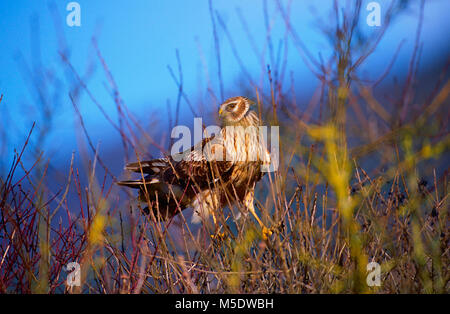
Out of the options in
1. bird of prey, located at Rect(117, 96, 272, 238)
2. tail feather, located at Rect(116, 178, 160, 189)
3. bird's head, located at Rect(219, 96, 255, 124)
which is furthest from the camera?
bird's head, located at Rect(219, 96, 255, 124)

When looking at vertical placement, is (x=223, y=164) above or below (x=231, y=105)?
below

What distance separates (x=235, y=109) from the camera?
4.18 meters

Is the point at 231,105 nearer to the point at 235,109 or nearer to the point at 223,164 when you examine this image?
the point at 235,109

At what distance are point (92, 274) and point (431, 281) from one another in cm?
194

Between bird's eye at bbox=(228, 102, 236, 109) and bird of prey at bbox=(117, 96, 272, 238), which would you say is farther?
bird's eye at bbox=(228, 102, 236, 109)

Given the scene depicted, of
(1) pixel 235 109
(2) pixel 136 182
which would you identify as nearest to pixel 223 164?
(1) pixel 235 109

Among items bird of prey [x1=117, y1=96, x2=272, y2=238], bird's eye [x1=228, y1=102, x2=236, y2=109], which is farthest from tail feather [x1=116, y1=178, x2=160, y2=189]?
bird's eye [x1=228, y1=102, x2=236, y2=109]

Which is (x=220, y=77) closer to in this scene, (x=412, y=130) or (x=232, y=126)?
(x=412, y=130)

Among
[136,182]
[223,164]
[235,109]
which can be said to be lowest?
[136,182]

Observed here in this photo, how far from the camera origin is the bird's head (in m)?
4.14

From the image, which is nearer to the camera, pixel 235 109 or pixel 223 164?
pixel 223 164

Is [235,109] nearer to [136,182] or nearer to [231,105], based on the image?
[231,105]

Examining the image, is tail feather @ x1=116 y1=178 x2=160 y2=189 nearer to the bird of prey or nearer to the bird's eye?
the bird of prey

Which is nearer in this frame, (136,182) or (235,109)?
(136,182)
